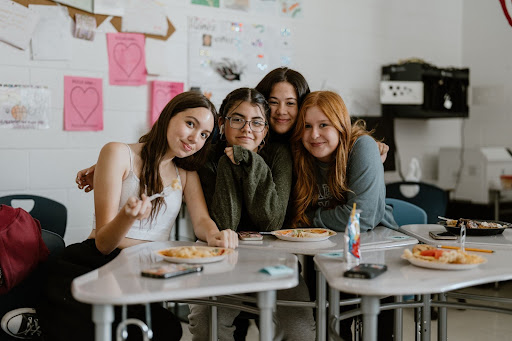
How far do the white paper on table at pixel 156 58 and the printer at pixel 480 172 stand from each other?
237 cm

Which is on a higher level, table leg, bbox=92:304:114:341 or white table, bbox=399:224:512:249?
white table, bbox=399:224:512:249

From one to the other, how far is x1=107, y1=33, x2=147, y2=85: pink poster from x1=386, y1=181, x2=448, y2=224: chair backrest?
1781mm

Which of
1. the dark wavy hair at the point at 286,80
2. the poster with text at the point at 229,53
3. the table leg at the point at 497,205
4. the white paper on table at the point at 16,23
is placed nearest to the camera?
the dark wavy hair at the point at 286,80

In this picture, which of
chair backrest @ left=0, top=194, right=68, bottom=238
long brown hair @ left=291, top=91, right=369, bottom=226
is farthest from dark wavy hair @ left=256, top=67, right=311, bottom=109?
chair backrest @ left=0, top=194, right=68, bottom=238

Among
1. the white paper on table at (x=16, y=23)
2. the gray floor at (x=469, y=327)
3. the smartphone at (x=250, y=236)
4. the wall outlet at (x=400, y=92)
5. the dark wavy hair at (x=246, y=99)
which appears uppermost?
the white paper on table at (x=16, y=23)

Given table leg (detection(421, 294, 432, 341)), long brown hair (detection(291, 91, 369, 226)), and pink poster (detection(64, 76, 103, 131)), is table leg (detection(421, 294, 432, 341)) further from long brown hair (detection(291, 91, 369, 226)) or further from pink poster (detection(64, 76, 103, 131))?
pink poster (detection(64, 76, 103, 131))

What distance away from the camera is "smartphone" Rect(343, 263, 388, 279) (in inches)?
58.5

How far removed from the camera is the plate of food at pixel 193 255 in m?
1.62

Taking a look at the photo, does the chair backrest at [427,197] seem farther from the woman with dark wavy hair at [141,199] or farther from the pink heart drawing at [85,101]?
the pink heart drawing at [85,101]

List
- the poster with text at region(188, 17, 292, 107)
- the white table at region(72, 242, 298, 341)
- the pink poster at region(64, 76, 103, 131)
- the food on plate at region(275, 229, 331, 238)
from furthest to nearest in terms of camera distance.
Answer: the poster with text at region(188, 17, 292, 107)
the pink poster at region(64, 76, 103, 131)
the food on plate at region(275, 229, 331, 238)
the white table at region(72, 242, 298, 341)

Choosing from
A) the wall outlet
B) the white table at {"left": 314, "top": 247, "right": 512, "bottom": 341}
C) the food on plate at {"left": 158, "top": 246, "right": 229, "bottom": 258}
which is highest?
the wall outlet

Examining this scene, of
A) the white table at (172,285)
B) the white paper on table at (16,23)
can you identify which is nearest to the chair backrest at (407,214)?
the white table at (172,285)

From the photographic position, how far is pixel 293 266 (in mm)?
1627

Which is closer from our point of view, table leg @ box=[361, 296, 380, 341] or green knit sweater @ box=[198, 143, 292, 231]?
table leg @ box=[361, 296, 380, 341]
